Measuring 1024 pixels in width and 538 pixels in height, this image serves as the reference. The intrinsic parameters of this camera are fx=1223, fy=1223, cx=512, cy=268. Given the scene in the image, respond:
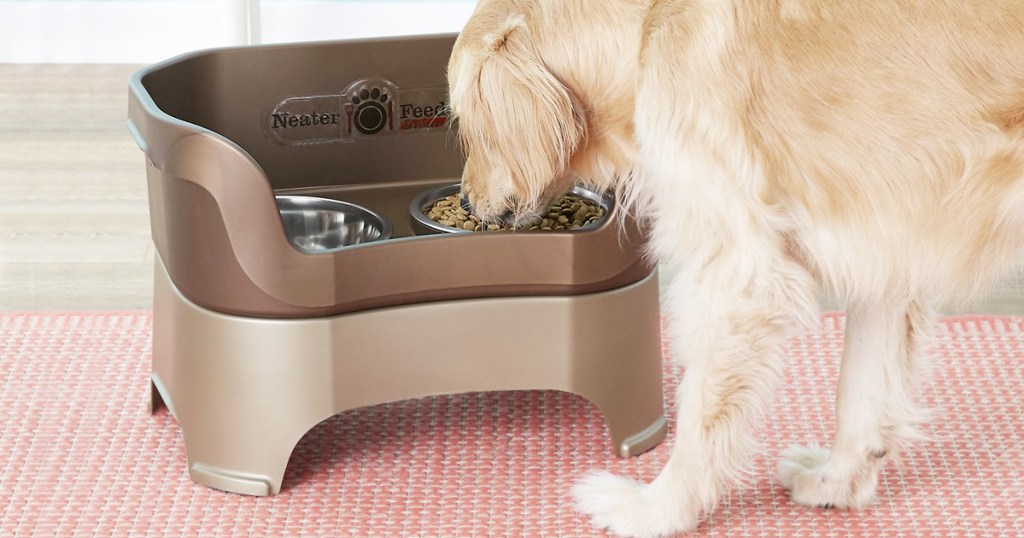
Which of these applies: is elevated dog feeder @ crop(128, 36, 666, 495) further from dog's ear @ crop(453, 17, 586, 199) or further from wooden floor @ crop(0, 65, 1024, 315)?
wooden floor @ crop(0, 65, 1024, 315)

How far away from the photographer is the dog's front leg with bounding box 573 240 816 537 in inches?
52.5

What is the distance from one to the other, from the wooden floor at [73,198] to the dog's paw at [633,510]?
925mm

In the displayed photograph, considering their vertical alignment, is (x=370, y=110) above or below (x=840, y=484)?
above

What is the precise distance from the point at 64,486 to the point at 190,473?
16cm

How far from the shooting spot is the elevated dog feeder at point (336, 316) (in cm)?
145

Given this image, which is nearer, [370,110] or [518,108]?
[518,108]

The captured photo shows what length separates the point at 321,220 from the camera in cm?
184

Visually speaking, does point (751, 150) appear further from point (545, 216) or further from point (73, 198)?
point (73, 198)

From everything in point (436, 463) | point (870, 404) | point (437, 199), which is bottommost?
point (436, 463)

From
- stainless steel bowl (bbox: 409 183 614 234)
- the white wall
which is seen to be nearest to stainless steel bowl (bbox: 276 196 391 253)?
stainless steel bowl (bbox: 409 183 614 234)

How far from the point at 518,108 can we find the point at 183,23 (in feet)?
7.41

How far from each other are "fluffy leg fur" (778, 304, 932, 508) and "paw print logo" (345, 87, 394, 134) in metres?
0.80

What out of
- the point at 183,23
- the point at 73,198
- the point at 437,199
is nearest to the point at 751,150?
the point at 437,199

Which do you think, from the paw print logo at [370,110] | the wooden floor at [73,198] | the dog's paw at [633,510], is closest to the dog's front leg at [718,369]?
the dog's paw at [633,510]
